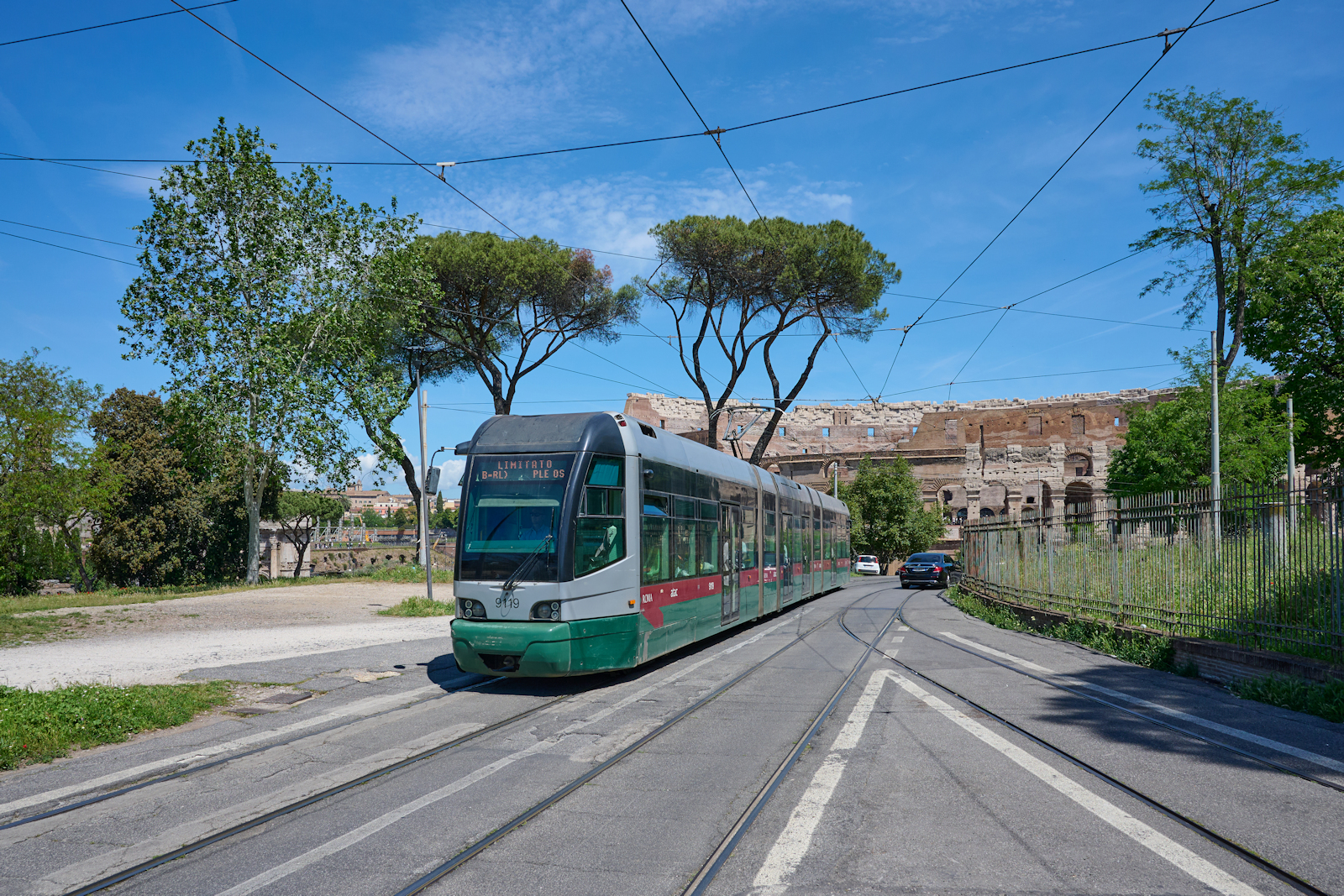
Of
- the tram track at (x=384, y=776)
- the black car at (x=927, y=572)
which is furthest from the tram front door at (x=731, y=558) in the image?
the black car at (x=927, y=572)

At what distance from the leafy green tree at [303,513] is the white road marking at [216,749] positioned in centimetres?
4205

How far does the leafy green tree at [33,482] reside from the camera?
25.7 meters

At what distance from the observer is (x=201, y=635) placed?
1555 cm

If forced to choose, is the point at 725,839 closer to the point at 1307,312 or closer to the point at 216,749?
the point at 216,749

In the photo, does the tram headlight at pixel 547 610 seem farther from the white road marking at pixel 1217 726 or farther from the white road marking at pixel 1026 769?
the white road marking at pixel 1217 726

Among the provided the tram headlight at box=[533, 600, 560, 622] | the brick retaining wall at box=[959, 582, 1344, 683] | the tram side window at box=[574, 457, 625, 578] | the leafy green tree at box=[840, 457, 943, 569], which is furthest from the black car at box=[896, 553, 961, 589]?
the tram headlight at box=[533, 600, 560, 622]

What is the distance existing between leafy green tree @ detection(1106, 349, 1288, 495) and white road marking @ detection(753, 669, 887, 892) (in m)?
29.5

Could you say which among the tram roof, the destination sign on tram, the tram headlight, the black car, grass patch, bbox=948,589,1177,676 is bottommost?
the black car

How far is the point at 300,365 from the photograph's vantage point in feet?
88.8

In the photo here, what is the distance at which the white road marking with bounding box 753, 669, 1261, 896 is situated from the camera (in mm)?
4152

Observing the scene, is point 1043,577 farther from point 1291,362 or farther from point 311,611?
point 1291,362

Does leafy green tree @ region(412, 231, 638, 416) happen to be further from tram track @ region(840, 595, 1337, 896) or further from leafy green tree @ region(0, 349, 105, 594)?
tram track @ region(840, 595, 1337, 896)

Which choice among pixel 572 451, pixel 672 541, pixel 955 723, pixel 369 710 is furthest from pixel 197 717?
pixel 955 723

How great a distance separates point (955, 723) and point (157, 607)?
753 inches
